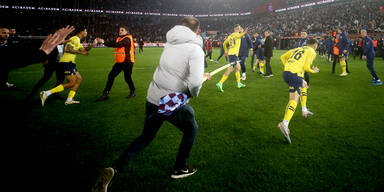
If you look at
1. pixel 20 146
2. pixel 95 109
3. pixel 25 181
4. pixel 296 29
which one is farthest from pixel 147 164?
pixel 296 29

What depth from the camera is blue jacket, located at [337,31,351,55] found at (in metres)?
10.5

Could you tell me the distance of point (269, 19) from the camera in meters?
54.5

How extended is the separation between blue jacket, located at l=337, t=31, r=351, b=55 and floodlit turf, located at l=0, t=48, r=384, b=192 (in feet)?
16.8

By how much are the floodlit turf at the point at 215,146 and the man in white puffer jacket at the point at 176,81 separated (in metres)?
0.46

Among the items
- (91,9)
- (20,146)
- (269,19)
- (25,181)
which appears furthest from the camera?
(269,19)

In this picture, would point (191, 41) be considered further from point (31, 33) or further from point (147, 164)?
point (31, 33)

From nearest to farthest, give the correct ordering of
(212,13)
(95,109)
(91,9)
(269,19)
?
(95,109)
(91,9)
(269,19)
(212,13)

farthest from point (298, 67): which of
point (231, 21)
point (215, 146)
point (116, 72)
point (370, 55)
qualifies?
point (231, 21)

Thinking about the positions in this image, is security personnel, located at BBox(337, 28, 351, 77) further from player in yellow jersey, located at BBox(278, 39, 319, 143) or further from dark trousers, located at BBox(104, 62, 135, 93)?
dark trousers, located at BBox(104, 62, 135, 93)

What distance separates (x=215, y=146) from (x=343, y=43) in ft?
35.3

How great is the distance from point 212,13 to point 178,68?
231ft

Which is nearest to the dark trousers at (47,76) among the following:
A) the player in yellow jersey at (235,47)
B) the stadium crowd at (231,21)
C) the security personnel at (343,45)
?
the player in yellow jersey at (235,47)

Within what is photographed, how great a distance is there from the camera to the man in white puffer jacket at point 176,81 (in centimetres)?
226

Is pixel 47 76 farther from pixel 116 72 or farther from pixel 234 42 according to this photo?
pixel 234 42
